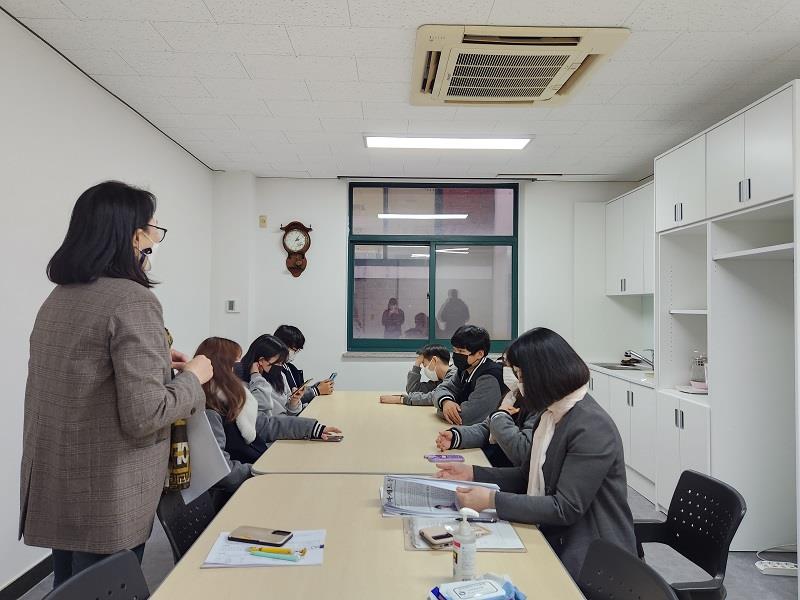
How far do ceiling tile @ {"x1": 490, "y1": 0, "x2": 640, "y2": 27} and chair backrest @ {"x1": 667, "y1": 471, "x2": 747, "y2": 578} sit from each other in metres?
1.92

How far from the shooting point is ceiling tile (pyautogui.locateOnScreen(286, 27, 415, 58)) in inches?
106

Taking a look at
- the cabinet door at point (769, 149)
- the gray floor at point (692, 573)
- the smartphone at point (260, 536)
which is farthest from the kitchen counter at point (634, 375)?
the smartphone at point (260, 536)

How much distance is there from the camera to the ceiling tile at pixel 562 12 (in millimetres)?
2434

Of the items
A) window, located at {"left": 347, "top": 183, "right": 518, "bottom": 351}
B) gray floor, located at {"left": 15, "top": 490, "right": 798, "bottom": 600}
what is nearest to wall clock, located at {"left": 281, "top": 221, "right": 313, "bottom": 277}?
window, located at {"left": 347, "top": 183, "right": 518, "bottom": 351}

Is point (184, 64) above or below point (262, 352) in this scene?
above

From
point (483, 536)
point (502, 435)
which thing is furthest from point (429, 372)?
point (483, 536)

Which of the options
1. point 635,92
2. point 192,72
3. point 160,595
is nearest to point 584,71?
point 635,92

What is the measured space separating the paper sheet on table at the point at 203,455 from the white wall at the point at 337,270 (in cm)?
413

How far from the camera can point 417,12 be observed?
8.25 feet

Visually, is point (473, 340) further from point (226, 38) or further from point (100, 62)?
point (100, 62)

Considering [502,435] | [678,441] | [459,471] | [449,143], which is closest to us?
[459,471]

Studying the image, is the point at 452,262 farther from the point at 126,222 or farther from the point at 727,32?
the point at 126,222

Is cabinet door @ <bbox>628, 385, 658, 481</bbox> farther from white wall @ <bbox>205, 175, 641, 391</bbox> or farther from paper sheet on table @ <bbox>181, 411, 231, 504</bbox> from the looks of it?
paper sheet on table @ <bbox>181, 411, 231, 504</bbox>

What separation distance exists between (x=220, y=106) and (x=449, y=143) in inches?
68.3
